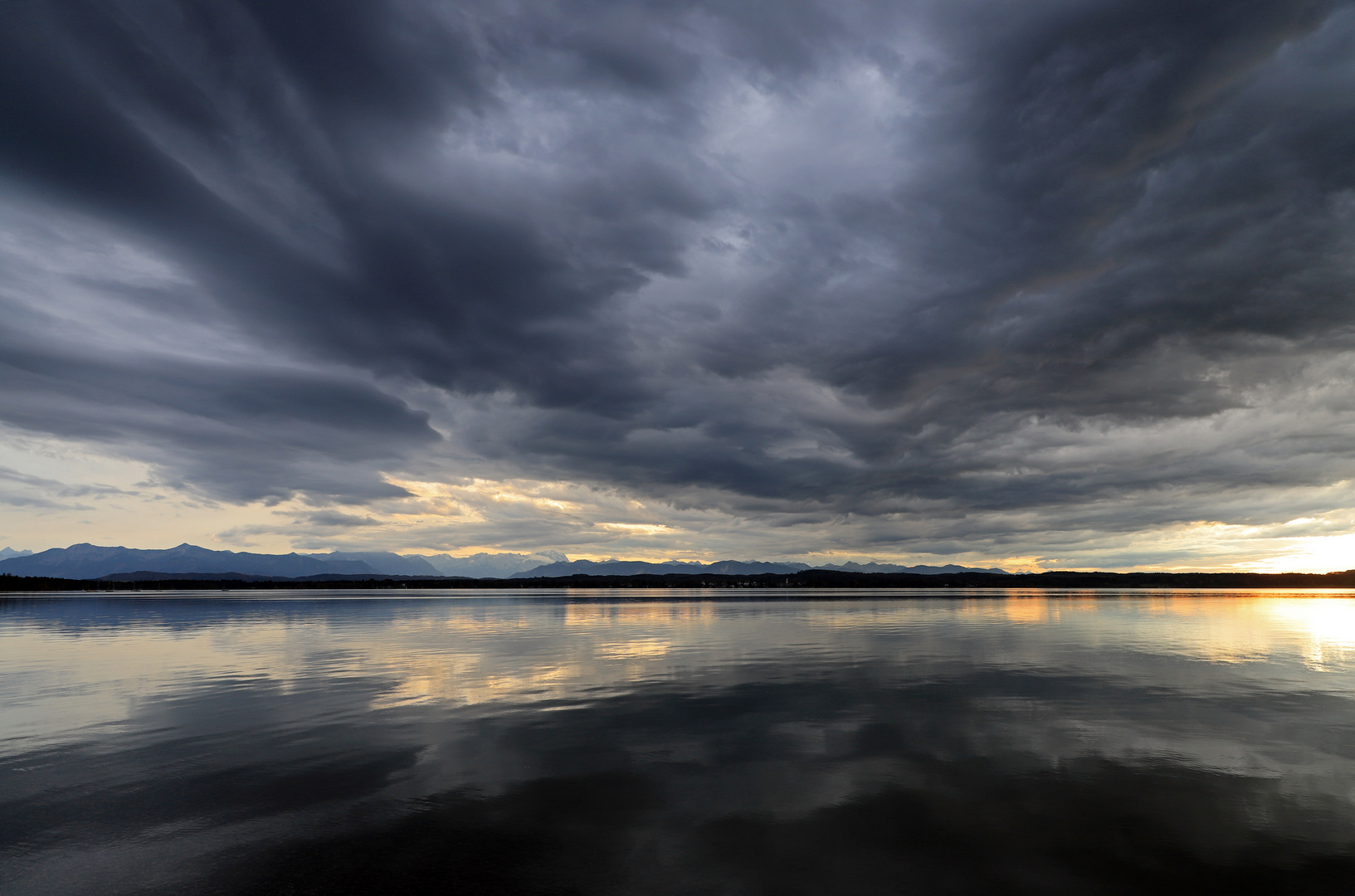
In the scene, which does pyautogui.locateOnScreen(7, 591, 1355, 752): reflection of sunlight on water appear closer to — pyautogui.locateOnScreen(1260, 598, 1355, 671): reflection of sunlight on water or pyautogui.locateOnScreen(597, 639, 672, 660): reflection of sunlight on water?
pyautogui.locateOnScreen(597, 639, 672, 660): reflection of sunlight on water

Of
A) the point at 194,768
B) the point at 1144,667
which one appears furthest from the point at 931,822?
the point at 1144,667

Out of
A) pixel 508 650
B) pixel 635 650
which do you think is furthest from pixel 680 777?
pixel 508 650

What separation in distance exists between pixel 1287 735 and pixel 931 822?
16.3m

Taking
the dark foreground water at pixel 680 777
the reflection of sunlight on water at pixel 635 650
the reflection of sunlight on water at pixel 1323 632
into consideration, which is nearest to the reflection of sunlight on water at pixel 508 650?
the reflection of sunlight on water at pixel 635 650

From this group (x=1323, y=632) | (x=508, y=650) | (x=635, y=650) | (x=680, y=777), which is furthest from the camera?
(x=1323, y=632)

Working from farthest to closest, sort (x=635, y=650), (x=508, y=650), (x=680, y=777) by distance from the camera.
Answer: (x=508, y=650), (x=635, y=650), (x=680, y=777)

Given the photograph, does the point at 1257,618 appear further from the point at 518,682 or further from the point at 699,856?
the point at 699,856

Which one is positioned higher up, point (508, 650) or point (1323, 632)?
point (508, 650)

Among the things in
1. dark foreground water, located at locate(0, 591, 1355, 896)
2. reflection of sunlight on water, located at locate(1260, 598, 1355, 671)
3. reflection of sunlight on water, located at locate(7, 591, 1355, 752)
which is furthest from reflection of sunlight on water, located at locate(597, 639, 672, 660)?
reflection of sunlight on water, located at locate(1260, 598, 1355, 671)

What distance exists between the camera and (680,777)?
1673cm

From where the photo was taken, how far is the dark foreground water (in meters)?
11.5

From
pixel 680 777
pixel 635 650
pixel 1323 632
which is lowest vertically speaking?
pixel 1323 632

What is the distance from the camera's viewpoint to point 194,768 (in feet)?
58.0

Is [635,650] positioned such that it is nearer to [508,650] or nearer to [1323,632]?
[508,650]
